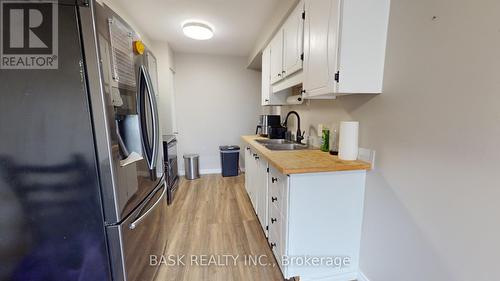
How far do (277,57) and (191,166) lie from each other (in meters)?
2.59

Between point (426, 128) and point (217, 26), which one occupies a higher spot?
point (217, 26)

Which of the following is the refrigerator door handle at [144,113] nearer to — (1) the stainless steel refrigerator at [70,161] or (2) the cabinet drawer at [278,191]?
(1) the stainless steel refrigerator at [70,161]

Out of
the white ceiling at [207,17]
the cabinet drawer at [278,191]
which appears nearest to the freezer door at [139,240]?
the cabinet drawer at [278,191]

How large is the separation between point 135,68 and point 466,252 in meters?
1.98

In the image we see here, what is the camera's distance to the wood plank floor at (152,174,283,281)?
1601 millimetres

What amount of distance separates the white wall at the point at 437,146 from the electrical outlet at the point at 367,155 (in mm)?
64

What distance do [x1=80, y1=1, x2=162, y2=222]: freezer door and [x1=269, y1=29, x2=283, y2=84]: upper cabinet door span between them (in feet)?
4.91

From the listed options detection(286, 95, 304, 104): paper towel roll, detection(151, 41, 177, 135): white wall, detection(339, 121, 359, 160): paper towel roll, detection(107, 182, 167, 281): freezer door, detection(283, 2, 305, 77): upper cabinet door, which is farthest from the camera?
detection(151, 41, 177, 135): white wall

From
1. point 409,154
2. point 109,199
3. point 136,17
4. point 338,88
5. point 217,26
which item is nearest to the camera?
point 109,199

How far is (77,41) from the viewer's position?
0.86m

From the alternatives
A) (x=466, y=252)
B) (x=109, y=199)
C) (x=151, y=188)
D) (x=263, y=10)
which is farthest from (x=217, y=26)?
(x=466, y=252)

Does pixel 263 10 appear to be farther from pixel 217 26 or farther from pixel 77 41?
pixel 77 41

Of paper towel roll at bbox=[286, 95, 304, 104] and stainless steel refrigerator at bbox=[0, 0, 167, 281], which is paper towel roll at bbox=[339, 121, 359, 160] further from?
stainless steel refrigerator at bbox=[0, 0, 167, 281]

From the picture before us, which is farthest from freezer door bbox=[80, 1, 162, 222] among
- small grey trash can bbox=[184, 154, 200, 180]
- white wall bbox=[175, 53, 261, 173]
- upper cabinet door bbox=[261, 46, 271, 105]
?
white wall bbox=[175, 53, 261, 173]
